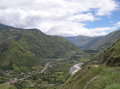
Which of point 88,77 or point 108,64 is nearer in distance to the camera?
point 88,77

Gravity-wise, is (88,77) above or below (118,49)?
below

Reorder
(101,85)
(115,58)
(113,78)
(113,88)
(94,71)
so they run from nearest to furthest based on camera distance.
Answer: (113,88) → (101,85) → (113,78) → (94,71) → (115,58)

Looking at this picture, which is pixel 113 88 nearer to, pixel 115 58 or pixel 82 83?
pixel 82 83

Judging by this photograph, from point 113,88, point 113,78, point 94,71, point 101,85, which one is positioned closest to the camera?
point 113,88

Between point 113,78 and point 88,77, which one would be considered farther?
point 88,77

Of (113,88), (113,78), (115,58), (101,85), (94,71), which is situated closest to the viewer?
(113,88)

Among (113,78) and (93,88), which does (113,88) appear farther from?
(113,78)

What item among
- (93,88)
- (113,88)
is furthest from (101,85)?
(113,88)

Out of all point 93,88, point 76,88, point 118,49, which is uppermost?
point 118,49

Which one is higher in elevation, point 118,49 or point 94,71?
point 118,49

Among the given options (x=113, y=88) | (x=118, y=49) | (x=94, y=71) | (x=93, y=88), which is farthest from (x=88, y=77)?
(x=113, y=88)
